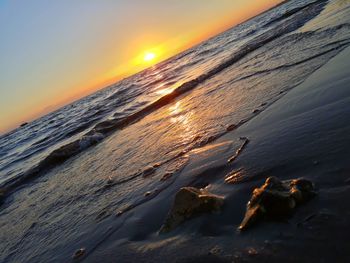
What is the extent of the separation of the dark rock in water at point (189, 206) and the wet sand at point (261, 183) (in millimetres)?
87

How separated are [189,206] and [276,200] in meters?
1.00

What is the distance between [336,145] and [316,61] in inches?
204

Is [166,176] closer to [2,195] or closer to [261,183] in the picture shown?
[261,183]

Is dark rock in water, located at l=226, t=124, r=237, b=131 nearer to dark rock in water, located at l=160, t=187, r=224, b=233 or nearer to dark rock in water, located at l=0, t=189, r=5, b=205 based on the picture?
dark rock in water, located at l=160, t=187, r=224, b=233

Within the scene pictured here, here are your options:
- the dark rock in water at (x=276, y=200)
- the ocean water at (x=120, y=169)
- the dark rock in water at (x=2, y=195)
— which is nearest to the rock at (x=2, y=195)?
the dark rock in water at (x=2, y=195)

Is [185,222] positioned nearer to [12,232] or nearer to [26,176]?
[12,232]

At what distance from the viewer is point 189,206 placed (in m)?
3.50

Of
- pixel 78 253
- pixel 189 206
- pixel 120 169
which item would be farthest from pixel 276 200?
pixel 120 169

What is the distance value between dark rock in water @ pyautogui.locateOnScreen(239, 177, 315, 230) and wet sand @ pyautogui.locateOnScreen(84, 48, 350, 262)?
8 centimetres

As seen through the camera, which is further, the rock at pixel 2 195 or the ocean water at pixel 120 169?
the rock at pixel 2 195

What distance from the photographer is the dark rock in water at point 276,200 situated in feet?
9.20

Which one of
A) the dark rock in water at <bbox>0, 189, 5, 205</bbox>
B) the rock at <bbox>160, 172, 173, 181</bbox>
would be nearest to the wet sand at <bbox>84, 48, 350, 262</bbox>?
A: the rock at <bbox>160, 172, 173, 181</bbox>

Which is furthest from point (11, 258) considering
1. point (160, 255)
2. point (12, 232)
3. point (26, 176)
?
point (26, 176)

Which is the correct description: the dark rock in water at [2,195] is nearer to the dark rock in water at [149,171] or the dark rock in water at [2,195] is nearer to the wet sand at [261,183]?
the dark rock in water at [149,171]
